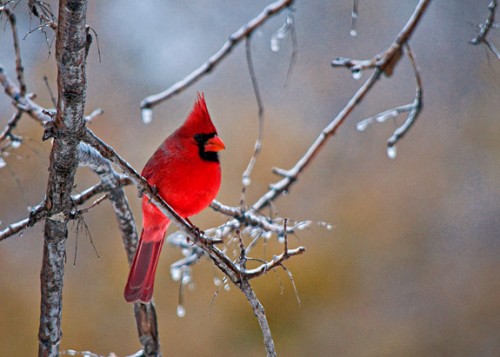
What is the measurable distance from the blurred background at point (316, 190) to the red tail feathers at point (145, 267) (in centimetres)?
178

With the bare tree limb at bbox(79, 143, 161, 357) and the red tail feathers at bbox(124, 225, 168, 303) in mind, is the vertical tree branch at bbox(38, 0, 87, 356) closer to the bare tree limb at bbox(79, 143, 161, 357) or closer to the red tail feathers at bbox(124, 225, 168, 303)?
the bare tree limb at bbox(79, 143, 161, 357)

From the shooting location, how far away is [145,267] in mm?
2471

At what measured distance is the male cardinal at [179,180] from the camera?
2.31 meters

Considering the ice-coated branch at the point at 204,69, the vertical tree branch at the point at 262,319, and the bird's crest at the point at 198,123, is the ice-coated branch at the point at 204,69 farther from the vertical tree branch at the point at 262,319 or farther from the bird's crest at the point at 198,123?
the bird's crest at the point at 198,123

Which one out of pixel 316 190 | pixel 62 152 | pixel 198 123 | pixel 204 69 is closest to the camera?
pixel 204 69

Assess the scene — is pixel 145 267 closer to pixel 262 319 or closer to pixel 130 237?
pixel 130 237

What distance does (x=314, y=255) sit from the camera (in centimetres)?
472

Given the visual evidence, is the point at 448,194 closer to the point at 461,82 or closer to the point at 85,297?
the point at 461,82

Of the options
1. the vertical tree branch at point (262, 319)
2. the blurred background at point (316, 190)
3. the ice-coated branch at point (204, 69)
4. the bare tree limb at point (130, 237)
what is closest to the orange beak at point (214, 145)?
the bare tree limb at point (130, 237)

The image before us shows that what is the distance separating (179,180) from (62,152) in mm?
732

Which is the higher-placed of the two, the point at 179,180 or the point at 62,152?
the point at 179,180

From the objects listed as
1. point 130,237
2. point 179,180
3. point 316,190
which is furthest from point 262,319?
point 316,190

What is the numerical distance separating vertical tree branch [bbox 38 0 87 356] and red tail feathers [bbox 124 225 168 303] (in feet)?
1.63

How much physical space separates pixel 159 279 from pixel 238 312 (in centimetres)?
56
